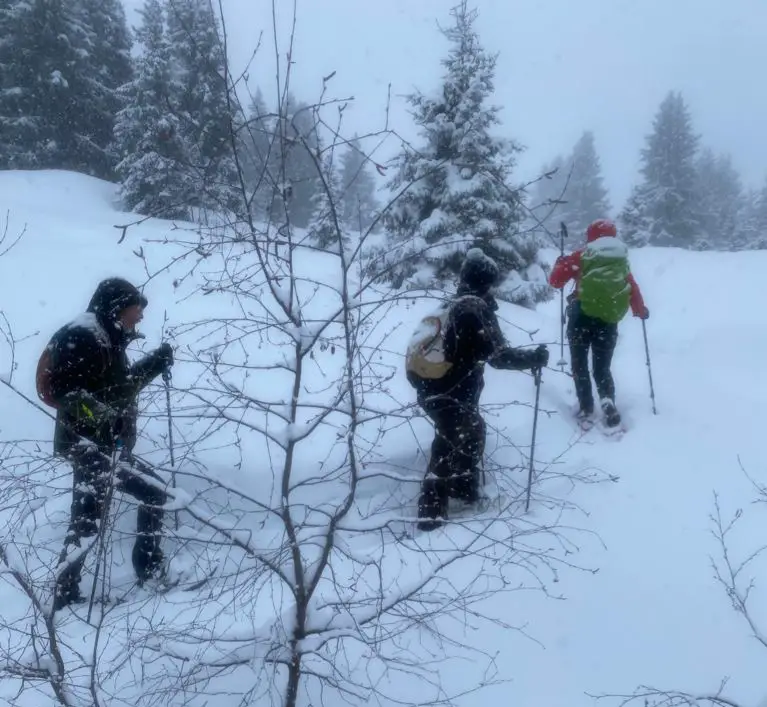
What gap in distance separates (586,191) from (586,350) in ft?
139

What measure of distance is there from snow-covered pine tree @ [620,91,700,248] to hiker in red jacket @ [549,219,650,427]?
28573 mm

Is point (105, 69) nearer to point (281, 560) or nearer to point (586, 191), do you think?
point (281, 560)

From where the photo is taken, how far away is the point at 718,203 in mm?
Result: 43906

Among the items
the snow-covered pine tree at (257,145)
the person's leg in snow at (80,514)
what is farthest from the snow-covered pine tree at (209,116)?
the person's leg in snow at (80,514)

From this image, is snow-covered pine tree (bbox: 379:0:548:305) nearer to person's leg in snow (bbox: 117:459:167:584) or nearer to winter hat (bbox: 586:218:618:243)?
winter hat (bbox: 586:218:618:243)

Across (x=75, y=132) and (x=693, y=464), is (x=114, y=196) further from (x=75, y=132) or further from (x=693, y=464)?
(x=693, y=464)

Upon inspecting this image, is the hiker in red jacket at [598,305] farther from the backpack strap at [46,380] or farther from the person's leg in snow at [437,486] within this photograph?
the backpack strap at [46,380]

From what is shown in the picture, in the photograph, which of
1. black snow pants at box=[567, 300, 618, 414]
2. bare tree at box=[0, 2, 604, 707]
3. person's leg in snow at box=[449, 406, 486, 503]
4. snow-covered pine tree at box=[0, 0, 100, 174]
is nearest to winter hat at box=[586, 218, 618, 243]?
black snow pants at box=[567, 300, 618, 414]

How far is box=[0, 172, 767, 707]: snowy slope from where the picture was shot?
3.30 metres

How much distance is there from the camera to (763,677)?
3.28m

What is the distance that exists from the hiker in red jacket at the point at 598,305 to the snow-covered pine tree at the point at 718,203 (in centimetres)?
3130

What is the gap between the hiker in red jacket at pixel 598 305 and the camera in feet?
20.2


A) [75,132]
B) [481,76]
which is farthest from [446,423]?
[75,132]

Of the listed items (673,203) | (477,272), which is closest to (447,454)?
(477,272)
